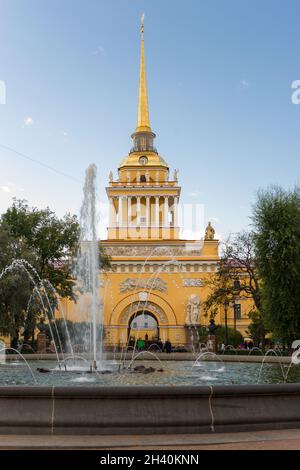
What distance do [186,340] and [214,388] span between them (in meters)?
40.5

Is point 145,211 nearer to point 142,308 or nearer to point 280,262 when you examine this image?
point 142,308

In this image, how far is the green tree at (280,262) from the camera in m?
24.8

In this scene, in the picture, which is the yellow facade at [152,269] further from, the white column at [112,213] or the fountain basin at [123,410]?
the fountain basin at [123,410]

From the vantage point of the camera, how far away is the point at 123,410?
672 centimetres

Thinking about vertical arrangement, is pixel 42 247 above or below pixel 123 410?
above

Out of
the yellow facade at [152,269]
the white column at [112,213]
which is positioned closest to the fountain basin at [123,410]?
the yellow facade at [152,269]

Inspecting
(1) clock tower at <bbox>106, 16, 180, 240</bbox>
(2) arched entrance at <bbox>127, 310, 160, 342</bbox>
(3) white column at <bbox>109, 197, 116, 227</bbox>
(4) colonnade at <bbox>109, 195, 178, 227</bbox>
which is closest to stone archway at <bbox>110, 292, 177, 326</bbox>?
(2) arched entrance at <bbox>127, 310, 160, 342</bbox>

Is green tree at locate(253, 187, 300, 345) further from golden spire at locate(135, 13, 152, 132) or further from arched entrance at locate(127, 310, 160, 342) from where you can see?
golden spire at locate(135, 13, 152, 132)

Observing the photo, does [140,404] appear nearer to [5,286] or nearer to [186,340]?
[5,286]

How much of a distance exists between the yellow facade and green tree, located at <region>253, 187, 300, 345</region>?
62.2 feet

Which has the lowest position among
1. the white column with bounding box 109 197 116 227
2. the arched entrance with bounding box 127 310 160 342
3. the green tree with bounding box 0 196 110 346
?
the arched entrance with bounding box 127 310 160 342

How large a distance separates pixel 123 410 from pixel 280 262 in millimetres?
19949

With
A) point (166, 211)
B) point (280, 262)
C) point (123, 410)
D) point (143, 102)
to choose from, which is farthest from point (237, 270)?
point (143, 102)

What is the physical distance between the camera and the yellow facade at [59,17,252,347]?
48094 millimetres
